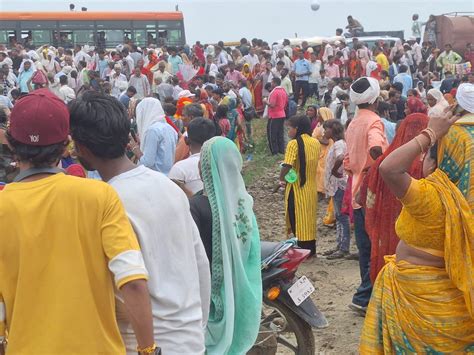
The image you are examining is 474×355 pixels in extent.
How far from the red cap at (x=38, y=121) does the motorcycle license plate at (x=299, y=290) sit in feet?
9.43

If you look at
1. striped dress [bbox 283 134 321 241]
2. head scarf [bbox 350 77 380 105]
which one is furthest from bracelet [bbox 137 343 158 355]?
striped dress [bbox 283 134 321 241]

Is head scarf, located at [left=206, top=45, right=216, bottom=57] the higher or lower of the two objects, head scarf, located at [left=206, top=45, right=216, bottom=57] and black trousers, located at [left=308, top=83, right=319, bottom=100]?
the higher

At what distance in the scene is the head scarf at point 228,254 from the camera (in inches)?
167

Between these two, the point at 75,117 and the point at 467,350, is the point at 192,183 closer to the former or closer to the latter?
the point at 467,350

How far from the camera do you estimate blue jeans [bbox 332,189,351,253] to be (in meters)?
9.09

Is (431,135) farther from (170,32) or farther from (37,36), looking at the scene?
(170,32)

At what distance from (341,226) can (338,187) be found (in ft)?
1.39

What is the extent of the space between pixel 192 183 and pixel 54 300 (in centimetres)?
280

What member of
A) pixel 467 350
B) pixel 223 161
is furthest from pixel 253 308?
pixel 467 350

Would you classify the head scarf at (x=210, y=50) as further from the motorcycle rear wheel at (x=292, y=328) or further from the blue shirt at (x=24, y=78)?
the motorcycle rear wheel at (x=292, y=328)

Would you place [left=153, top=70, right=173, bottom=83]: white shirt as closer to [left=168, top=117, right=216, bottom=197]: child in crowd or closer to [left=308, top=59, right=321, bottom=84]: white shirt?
[left=308, top=59, right=321, bottom=84]: white shirt

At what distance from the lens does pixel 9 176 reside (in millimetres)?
6488

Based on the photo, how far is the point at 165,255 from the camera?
3.05 meters

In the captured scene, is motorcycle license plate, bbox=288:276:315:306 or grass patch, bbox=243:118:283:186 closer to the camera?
motorcycle license plate, bbox=288:276:315:306
